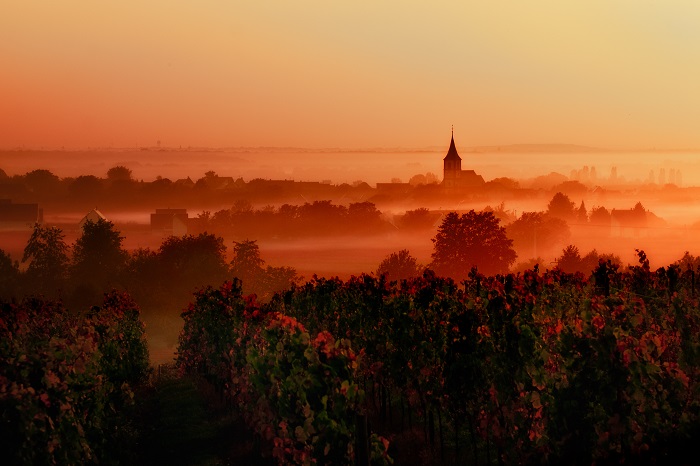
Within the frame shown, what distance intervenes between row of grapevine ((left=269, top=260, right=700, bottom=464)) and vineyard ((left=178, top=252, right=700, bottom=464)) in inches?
1.1

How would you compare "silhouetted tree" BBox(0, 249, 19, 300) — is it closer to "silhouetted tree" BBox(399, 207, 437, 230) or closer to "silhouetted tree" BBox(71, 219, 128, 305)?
"silhouetted tree" BBox(71, 219, 128, 305)

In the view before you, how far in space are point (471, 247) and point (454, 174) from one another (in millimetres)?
97056

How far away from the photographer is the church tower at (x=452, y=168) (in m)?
168

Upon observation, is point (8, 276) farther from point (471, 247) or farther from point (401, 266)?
point (471, 247)

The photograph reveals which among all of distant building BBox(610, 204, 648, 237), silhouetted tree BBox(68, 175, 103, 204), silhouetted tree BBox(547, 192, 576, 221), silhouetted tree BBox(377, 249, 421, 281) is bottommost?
distant building BBox(610, 204, 648, 237)

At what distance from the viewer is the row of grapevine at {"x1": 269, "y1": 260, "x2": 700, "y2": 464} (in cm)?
1255

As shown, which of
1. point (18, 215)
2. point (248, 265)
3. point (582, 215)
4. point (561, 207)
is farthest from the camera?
point (582, 215)

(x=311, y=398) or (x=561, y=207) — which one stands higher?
(x=311, y=398)

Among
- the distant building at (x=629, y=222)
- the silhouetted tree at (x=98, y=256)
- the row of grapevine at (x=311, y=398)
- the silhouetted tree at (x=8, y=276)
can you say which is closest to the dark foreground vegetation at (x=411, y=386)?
the row of grapevine at (x=311, y=398)

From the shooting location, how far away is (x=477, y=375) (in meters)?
15.4

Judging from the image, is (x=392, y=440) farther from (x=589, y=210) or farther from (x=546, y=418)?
(x=589, y=210)

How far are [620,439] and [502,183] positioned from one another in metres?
169

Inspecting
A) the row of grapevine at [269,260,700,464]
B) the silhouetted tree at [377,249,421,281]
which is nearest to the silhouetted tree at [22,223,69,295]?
the silhouetted tree at [377,249,421,281]

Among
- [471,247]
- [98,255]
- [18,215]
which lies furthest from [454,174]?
[98,255]
